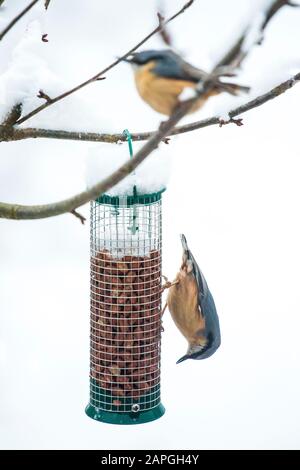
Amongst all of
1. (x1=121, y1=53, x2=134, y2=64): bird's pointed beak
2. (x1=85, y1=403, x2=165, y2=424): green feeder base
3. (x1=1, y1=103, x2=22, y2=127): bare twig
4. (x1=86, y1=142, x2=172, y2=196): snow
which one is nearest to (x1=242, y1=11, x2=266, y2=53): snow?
(x1=121, y1=53, x2=134, y2=64): bird's pointed beak

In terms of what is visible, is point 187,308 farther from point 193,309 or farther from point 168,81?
point 168,81

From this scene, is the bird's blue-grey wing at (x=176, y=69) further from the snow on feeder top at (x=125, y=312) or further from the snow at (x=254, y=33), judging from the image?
the snow on feeder top at (x=125, y=312)

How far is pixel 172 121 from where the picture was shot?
2500 millimetres

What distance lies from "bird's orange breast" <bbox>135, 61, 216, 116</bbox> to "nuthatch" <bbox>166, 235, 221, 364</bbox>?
5.84ft

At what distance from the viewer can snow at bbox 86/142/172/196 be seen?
3842 millimetres

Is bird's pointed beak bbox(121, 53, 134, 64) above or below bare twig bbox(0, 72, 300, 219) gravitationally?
above

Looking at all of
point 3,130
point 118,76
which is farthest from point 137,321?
point 118,76

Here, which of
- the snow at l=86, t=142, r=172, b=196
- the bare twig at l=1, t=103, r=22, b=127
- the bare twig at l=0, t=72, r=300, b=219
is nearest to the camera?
the bare twig at l=0, t=72, r=300, b=219

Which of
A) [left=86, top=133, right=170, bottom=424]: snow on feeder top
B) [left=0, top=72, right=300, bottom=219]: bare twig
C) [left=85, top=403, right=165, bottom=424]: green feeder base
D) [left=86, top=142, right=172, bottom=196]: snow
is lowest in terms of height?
[left=85, top=403, right=165, bottom=424]: green feeder base

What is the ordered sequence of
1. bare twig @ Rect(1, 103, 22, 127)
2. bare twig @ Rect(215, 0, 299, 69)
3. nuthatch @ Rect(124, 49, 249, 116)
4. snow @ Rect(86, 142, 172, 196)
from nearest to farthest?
1. bare twig @ Rect(215, 0, 299, 69)
2. nuthatch @ Rect(124, 49, 249, 116)
3. snow @ Rect(86, 142, 172, 196)
4. bare twig @ Rect(1, 103, 22, 127)

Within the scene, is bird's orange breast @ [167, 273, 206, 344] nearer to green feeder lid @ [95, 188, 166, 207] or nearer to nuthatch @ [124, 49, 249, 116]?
green feeder lid @ [95, 188, 166, 207]

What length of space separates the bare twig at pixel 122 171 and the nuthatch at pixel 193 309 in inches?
43.9

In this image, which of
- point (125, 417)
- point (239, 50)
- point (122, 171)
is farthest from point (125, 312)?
point (239, 50)

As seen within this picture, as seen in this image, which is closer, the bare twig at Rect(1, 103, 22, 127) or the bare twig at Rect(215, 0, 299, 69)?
the bare twig at Rect(215, 0, 299, 69)
